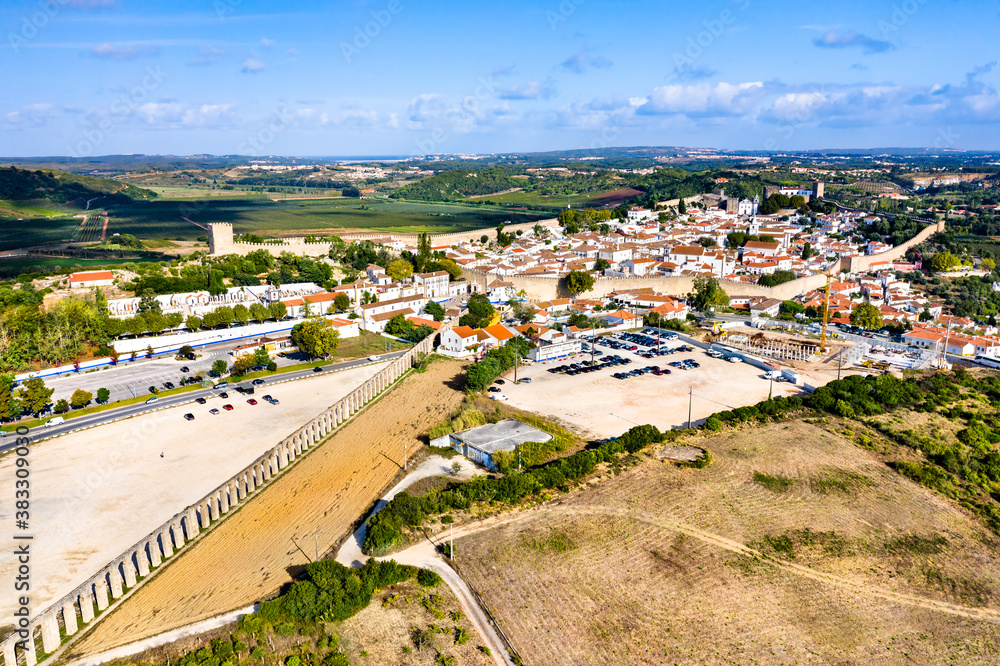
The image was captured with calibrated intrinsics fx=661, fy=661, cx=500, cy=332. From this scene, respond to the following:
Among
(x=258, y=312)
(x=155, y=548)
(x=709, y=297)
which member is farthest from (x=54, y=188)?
(x=155, y=548)

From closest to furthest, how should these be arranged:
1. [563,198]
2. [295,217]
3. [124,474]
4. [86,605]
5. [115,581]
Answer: [86,605] → [115,581] → [124,474] → [295,217] → [563,198]

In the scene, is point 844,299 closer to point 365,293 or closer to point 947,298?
point 947,298

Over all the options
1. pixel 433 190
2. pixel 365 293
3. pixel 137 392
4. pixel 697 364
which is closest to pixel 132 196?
pixel 433 190

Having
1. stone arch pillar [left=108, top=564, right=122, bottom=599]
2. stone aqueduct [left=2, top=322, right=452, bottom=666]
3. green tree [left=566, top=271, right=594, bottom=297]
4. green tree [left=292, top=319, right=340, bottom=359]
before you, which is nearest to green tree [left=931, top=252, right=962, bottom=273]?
green tree [left=566, top=271, right=594, bottom=297]

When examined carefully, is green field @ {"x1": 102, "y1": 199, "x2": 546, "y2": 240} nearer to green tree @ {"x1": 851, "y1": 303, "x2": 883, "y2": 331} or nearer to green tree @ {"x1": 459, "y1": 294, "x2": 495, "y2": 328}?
green tree @ {"x1": 459, "y1": 294, "x2": 495, "y2": 328}

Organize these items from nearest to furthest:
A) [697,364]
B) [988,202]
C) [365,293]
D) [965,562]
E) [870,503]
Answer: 1. [965,562]
2. [870,503]
3. [697,364]
4. [365,293]
5. [988,202]

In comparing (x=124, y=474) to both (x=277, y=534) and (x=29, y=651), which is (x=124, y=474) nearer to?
(x=277, y=534)
